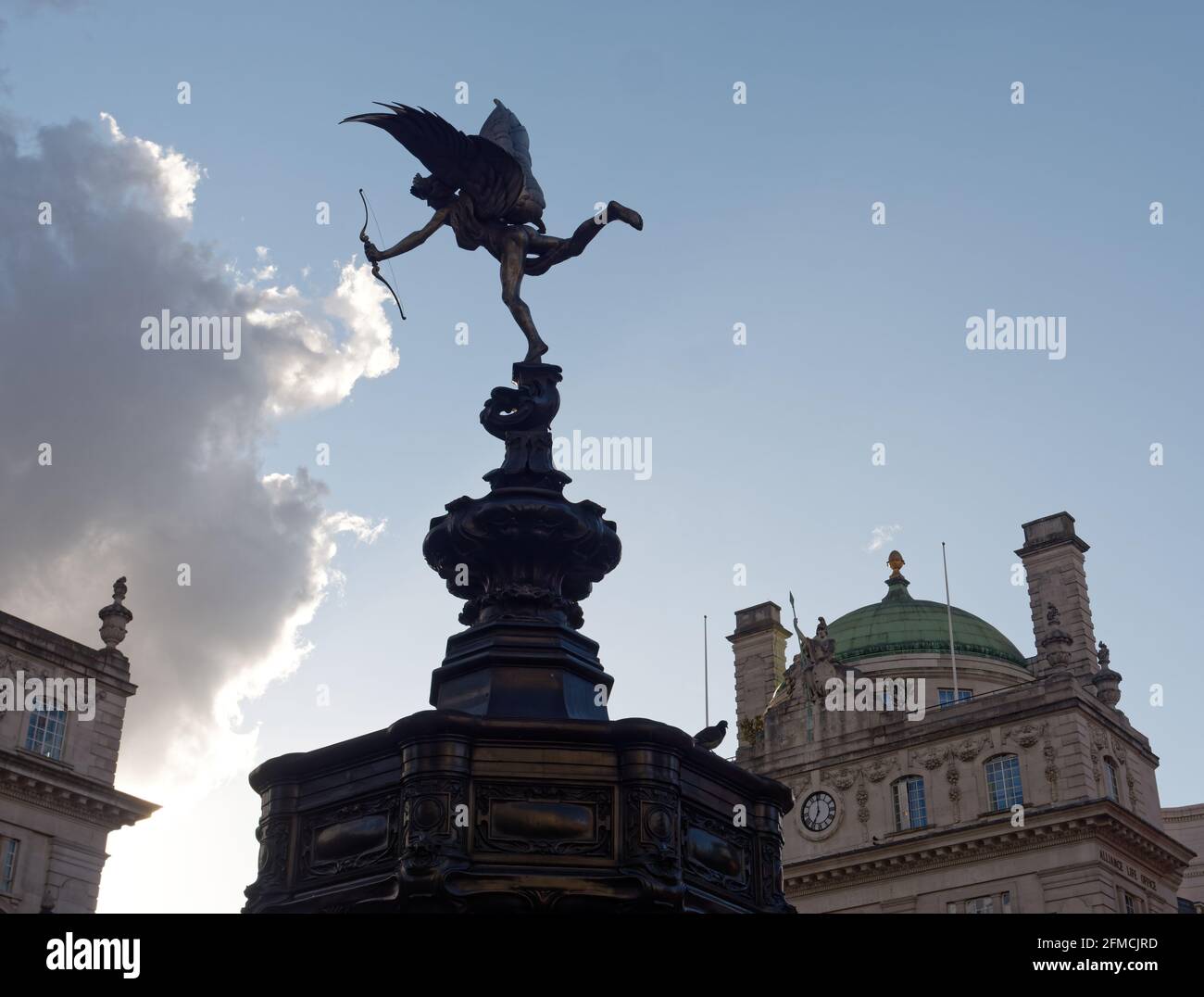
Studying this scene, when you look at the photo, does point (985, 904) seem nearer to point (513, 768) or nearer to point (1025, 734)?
point (1025, 734)

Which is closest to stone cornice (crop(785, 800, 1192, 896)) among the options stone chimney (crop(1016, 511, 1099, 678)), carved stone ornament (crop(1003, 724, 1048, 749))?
carved stone ornament (crop(1003, 724, 1048, 749))

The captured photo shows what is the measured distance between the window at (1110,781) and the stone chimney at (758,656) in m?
15.3

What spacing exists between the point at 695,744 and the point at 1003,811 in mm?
42398

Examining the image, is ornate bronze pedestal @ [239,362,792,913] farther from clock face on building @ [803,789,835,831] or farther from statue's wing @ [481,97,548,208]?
clock face on building @ [803,789,835,831]

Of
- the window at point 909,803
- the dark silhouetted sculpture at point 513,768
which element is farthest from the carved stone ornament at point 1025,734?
the dark silhouetted sculpture at point 513,768

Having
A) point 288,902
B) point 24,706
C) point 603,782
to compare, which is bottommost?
point 288,902

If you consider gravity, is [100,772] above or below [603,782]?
above

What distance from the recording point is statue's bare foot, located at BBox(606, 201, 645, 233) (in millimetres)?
12852

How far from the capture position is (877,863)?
51438 millimetres

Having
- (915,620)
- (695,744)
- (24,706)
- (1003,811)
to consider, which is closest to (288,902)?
(695,744)

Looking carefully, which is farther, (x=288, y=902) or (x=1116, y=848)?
A: (x=1116, y=848)

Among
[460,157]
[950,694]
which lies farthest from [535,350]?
[950,694]
